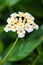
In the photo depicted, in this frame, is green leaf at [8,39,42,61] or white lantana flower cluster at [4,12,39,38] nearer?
white lantana flower cluster at [4,12,39,38]

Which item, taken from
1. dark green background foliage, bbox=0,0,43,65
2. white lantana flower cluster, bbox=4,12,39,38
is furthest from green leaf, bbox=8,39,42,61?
white lantana flower cluster, bbox=4,12,39,38

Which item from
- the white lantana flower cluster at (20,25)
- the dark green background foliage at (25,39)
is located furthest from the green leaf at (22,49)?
the white lantana flower cluster at (20,25)

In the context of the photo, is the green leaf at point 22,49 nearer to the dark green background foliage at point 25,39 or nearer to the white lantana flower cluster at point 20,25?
the dark green background foliage at point 25,39

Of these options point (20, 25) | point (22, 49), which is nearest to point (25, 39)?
point (22, 49)

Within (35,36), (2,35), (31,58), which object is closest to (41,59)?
(31,58)

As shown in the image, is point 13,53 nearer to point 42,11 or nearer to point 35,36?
point 35,36

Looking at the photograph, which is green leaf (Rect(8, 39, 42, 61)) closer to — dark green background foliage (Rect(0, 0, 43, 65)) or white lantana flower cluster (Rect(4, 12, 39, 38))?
dark green background foliage (Rect(0, 0, 43, 65))

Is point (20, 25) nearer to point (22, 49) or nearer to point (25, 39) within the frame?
point (22, 49)
